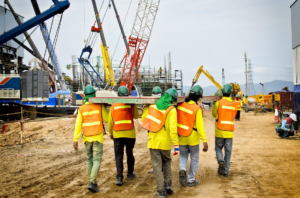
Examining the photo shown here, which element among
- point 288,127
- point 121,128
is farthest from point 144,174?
point 288,127

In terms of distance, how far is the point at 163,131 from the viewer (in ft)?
16.7

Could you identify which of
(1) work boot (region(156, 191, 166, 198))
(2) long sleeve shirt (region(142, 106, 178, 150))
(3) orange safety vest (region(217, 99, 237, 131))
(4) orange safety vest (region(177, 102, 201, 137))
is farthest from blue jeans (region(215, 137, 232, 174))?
(1) work boot (region(156, 191, 166, 198))

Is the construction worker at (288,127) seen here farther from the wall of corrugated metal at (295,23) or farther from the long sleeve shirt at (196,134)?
the long sleeve shirt at (196,134)

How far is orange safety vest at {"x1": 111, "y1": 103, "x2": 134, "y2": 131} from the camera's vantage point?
6074mm

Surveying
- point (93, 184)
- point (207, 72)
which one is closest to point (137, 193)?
point (93, 184)

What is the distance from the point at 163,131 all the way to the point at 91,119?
63.1 inches

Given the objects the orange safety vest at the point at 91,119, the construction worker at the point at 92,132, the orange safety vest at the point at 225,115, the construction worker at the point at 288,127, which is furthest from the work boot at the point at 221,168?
the construction worker at the point at 288,127

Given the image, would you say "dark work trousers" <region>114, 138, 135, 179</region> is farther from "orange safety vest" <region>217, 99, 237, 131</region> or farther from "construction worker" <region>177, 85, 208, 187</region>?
"orange safety vest" <region>217, 99, 237, 131</region>

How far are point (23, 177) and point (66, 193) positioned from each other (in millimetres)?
1899

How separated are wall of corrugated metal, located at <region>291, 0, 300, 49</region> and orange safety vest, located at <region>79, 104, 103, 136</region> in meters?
13.0

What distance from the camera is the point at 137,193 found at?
5.31 m

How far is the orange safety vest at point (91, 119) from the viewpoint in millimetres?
5645

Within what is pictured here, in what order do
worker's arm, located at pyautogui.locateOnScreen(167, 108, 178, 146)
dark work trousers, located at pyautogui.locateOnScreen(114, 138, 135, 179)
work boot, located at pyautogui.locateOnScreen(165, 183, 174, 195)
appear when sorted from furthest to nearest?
1. dark work trousers, located at pyautogui.locateOnScreen(114, 138, 135, 179)
2. work boot, located at pyautogui.locateOnScreen(165, 183, 174, 195)
3. worker's arm, located at pyautogui.locateOnScreen(167, 108, 178, 146)

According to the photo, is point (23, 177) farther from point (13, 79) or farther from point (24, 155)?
point (13, 79)
